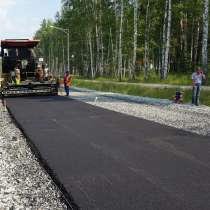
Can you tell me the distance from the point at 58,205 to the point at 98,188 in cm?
77

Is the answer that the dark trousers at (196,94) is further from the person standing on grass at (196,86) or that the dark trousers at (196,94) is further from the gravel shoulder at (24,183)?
the gravel shoulder at (24,183)

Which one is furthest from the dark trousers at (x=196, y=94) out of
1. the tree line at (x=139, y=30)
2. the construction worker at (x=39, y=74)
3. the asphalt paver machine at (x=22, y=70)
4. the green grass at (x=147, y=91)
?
the tree line at (x=139, y=30)

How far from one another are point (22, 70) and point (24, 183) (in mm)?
20508

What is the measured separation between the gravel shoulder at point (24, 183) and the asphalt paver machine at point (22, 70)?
15.5m

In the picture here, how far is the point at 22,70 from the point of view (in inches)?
1032

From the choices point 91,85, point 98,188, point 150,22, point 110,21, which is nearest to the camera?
point 98,188

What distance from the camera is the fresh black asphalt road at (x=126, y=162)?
5.40 metres

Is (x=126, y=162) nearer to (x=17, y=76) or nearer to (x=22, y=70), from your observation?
(x=17, y=76)

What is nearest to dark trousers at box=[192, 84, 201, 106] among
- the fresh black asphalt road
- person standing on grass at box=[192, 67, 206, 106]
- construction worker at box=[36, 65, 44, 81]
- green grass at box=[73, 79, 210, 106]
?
person standing on grass at box=[192, 67, 206, 106]

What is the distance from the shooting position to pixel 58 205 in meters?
5.31

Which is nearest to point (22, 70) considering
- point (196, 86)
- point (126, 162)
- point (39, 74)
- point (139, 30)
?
point (39, 74)

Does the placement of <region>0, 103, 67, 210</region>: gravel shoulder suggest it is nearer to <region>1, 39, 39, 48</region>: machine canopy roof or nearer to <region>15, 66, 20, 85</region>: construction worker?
<region>15, 66, 20, 85</region>: construction worker

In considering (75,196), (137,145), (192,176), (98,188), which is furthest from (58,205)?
(137,145)

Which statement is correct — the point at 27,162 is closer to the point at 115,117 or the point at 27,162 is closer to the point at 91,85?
the point at 115,117
